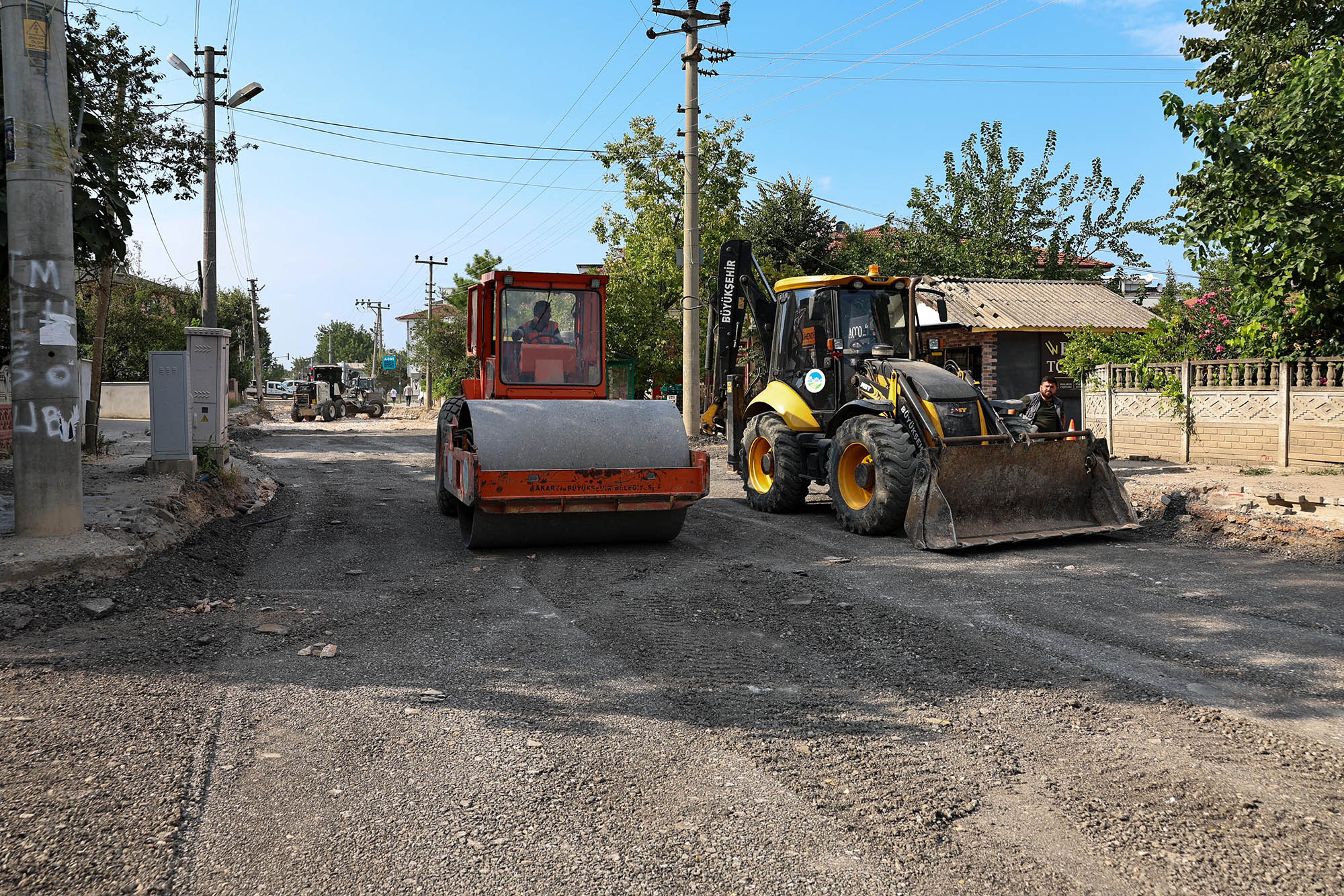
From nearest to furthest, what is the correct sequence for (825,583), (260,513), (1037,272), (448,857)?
(448,857) < (825,583) < (260,513) < (1037,272)

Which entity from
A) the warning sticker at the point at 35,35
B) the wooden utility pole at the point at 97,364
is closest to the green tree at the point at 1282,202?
the warning sticker at the point at 35,35

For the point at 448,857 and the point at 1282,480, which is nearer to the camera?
the point at 448,857

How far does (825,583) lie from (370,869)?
4.78 meters

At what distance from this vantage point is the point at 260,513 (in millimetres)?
11727

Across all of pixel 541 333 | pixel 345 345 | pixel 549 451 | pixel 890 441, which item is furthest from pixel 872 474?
pixel 345 345

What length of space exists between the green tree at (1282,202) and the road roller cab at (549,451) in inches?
Result: 266

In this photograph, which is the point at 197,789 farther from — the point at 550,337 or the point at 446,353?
the point at 446,353

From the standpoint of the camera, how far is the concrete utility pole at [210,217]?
18.5 m

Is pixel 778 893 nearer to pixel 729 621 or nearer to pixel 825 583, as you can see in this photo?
pixel 729 621

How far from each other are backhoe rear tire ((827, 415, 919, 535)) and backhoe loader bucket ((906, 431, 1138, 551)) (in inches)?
8.9

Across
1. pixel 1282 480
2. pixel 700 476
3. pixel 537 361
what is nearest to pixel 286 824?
pixel 700 476

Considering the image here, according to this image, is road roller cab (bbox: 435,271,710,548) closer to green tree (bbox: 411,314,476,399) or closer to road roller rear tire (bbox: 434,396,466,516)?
road roller rear tire (bbox: 434,396,466,516)

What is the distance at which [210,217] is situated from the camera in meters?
18.9

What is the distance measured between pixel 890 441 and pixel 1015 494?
50.0 inches
